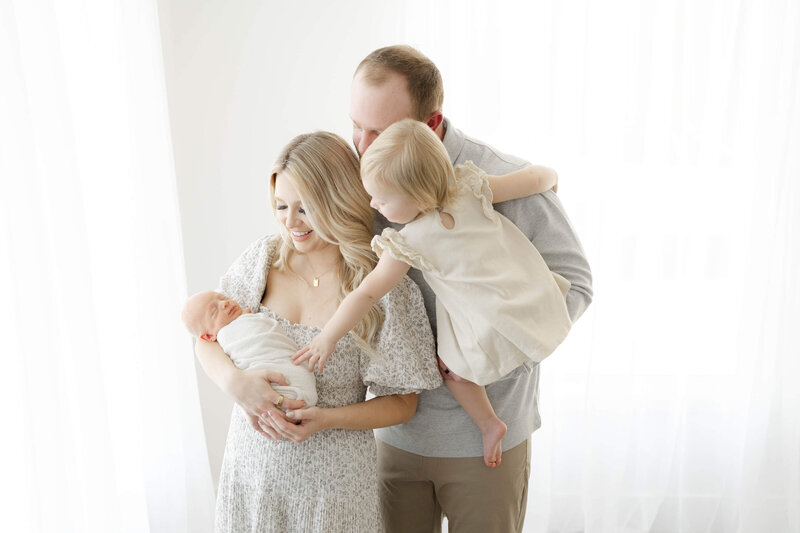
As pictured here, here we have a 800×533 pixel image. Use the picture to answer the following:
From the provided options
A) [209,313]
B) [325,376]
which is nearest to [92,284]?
[209,313]

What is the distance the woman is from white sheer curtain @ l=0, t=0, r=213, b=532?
428 millimetres

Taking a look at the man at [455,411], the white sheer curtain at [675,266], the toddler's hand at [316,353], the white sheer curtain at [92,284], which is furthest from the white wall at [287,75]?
the toddler's hand at [316,353]

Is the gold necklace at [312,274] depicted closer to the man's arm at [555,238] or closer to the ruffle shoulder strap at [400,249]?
the ruffle shoulder strap at [400,249]

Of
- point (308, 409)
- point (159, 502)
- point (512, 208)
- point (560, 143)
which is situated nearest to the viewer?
point (308, 409)

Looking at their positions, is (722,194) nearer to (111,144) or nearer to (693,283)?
(693,283)

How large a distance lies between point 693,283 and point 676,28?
0.99m

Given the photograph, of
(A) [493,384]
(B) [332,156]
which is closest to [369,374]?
(A) [493,384]

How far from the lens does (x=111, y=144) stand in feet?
6.67

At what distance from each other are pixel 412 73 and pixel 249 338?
2.09 ft

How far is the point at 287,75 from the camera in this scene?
8.36 feet

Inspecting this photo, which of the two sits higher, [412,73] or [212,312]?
[412,73]

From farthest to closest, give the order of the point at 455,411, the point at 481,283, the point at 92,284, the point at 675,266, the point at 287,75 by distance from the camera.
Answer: the point at 675,266
the point at 287,75
the point at 92,284
the point at 455,411
the point at 481,283

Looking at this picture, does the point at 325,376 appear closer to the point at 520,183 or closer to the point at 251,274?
the point at 251,274

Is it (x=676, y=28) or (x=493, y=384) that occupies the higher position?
(x=676, y=28)
